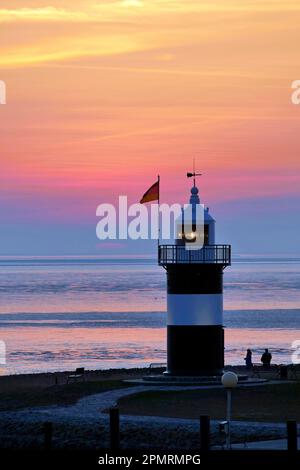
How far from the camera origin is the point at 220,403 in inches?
1581

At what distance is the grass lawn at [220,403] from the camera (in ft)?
123

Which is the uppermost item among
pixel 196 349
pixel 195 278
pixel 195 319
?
pixel 195 278

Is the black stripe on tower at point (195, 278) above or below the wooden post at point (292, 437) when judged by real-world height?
above

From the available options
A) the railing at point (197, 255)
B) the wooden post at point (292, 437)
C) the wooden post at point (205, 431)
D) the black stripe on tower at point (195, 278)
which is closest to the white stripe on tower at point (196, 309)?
the black stripe on tower at point (195, 278)

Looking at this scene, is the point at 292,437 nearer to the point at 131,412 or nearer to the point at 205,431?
the point at 205,431

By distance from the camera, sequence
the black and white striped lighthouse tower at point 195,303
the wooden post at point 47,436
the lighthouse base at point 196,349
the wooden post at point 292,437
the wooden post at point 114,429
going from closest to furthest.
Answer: the wooden post at point 292,437
the wooden post at point 114,429
the wooden post at point 47,436
the black and white striped lighthouse tower at point 195,303
the lighthouse base at point 196,349

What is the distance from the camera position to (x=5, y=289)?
7490 inches

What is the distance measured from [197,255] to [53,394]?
632 centimetres

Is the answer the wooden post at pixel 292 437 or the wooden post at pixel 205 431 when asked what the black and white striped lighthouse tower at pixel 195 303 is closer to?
the wooden post at pixel 205 431

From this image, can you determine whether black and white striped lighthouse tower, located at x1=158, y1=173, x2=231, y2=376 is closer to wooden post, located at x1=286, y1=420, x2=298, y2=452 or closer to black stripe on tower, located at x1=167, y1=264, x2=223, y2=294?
black stripe on tower, located at x1=167, y1=264, x2=223, y2=294

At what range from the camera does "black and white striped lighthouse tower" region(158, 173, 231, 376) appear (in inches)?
1759

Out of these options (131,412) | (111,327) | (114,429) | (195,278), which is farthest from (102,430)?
(111,327)
